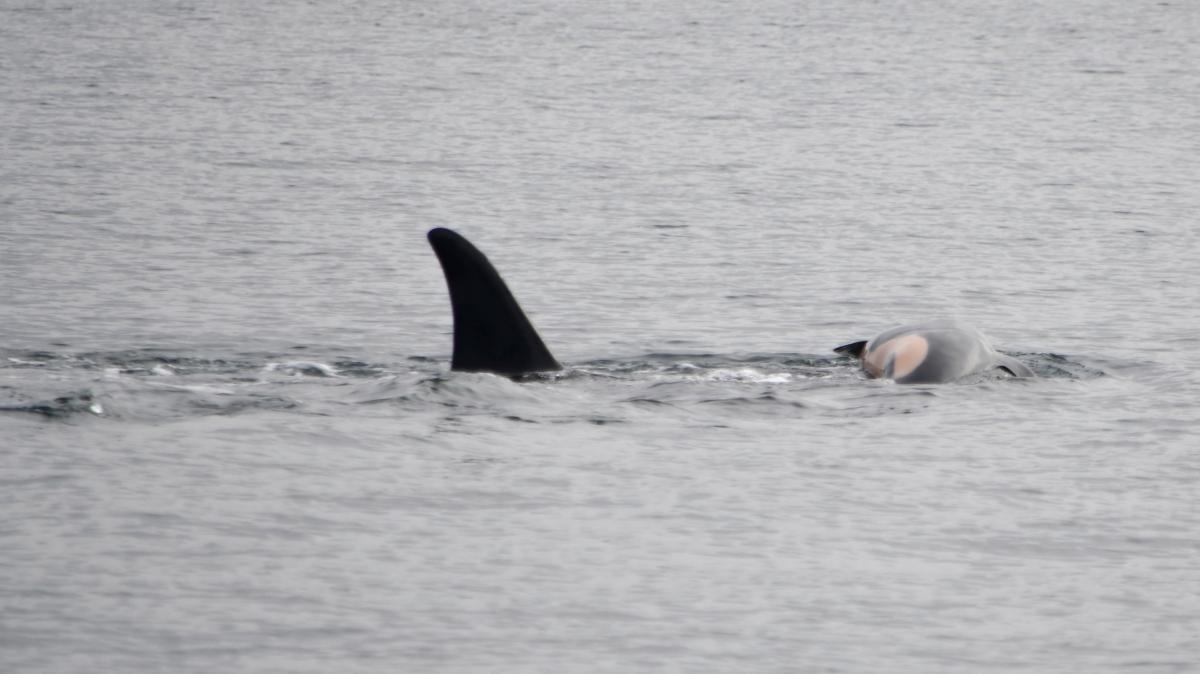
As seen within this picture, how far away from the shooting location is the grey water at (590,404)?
9.66 meters

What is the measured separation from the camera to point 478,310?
13953mm

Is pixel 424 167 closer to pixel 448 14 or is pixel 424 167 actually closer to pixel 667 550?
pixel 667 550

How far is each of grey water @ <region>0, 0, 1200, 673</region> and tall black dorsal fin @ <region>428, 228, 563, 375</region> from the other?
221 millimetres

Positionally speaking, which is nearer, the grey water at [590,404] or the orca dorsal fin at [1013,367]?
the grey water at [590,404]

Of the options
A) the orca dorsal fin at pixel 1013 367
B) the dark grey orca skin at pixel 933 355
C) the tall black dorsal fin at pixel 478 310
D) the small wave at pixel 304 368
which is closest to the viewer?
the tall black dorsal fin at pixel 478 310

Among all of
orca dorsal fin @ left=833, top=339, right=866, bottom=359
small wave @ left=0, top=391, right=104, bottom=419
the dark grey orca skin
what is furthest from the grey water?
the dark grey orca skin

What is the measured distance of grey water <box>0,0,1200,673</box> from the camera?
9664 mm

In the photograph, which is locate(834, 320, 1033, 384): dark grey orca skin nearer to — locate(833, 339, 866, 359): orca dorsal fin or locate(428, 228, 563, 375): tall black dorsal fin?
locate(833, 339, 866, 359): orca dorsal fin

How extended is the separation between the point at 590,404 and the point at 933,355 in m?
2.67

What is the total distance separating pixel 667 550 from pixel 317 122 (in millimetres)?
28460

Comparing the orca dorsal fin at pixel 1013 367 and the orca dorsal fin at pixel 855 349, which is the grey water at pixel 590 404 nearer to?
the orca dorsal fin at pixel 855 349

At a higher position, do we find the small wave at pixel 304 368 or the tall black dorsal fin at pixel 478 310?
the tall black dorsal fin at pixel 478 310

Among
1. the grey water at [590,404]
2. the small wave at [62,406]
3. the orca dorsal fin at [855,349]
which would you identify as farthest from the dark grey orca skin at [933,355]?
the small wave at [62,406]

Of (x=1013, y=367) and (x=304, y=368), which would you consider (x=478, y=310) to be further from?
(x=1013, y=367)
